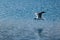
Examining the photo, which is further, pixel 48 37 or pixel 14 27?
pixel 14 27

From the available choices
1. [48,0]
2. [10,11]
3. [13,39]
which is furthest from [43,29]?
[48,0]

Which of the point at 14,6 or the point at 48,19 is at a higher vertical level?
the point at 14,6

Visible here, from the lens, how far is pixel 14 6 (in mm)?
15414

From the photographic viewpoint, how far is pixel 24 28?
10.2m

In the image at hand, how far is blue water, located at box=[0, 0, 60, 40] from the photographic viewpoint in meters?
9.19

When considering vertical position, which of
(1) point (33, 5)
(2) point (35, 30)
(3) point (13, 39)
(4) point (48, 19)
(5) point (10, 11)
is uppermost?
(1) point (33, 5)

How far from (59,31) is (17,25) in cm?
202

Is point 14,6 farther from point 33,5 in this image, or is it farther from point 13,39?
point 13,39

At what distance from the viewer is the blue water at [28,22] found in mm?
9188

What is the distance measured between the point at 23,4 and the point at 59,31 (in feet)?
22.4

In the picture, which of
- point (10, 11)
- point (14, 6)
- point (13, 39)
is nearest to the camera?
point (13, 39)

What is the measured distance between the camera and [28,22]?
11.1 metres

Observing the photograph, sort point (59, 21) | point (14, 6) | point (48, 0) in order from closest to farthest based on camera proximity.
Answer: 1. point (59, 21)
2. point (14, 6)
3. point (48, 0)

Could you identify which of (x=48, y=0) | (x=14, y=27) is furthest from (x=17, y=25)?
(x=48, y=0)
